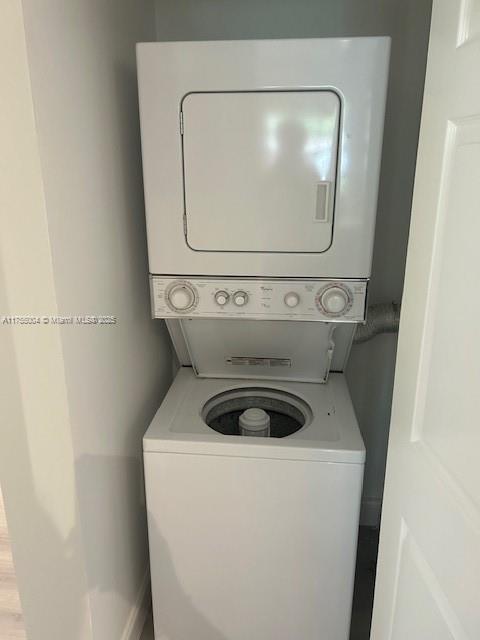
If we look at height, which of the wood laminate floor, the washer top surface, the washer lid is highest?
the washer lid

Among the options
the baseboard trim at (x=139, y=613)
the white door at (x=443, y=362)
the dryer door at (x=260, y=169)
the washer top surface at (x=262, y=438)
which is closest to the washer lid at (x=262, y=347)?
the washer top surface at (x=262, y=438)

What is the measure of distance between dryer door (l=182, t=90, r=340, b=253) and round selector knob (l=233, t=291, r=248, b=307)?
135mm

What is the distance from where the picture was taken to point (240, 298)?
58.6 inches

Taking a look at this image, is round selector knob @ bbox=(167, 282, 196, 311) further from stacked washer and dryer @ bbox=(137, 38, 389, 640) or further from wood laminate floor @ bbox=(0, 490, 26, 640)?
wood laminate floor @ bbox=(0, 490, 26, 640)

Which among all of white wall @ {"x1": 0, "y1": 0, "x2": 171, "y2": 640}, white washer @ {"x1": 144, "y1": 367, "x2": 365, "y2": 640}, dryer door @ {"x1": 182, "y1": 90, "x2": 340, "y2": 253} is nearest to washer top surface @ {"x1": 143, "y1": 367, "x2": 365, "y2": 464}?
white washer @ {"x1": 144, "y1": 367, "x2": 365, "y2": 640}

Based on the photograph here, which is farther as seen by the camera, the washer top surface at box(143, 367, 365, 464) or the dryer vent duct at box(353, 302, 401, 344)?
the dryer vent duct at box(353, 302, 401, 344)

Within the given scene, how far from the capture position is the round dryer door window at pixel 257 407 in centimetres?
174

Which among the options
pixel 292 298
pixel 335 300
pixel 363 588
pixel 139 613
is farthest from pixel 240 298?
pixel 363 588

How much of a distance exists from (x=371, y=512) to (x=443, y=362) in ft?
5.23

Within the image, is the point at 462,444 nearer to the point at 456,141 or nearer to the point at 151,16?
the point at 456,141

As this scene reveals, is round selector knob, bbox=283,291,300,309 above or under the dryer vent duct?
above

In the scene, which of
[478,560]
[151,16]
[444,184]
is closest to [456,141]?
[444,184]

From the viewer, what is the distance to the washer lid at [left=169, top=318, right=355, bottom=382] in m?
1.67

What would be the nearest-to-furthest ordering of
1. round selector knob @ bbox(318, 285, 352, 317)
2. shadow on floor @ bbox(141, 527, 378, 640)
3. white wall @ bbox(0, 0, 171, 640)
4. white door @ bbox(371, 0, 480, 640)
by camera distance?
1. white door @ bbox(371, 0, 480, 640)
2. white wall @ bbox(0, 0, 171, 640)
3. round selector knob @ bbox(318, 285, 352, 317)
4. shadow on floor @ bbox(141, 527, 378, 640)
